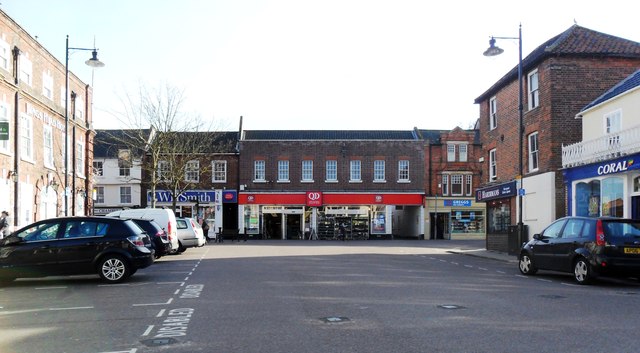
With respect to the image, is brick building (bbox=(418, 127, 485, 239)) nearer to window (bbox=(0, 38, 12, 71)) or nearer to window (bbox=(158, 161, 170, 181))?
window (bbox=(158, 161, 170, 181))

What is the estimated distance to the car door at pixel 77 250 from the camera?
46.1 feet

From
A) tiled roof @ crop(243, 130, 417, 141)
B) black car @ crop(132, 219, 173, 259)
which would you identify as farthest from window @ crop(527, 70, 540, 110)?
tiled roof @ crop(243, 130, 417, 141)

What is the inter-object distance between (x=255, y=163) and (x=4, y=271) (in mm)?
37725

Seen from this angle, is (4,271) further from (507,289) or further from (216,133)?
(216,133)

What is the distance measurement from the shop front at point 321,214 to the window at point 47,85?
22.8m

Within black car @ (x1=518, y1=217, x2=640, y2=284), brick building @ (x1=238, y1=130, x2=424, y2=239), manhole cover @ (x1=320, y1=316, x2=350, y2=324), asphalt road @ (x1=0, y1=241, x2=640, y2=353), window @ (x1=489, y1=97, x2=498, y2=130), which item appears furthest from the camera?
brick building @ (x1=238, y1=130, x2=424, y2=239)

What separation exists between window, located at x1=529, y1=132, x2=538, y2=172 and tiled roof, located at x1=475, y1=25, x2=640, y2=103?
2869 millimetres

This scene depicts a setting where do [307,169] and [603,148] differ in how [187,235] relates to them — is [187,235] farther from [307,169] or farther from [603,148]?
[307,169]

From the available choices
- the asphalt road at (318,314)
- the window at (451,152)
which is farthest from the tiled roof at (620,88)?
the window at (451,152)

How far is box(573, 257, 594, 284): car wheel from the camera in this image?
46.0ft

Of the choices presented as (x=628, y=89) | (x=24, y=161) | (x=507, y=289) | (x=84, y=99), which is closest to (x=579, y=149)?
(x=628, y=89)

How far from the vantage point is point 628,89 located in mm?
20984

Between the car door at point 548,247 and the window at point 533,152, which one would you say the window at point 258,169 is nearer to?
the window at point 533,152

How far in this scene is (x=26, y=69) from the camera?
87.4 ft
